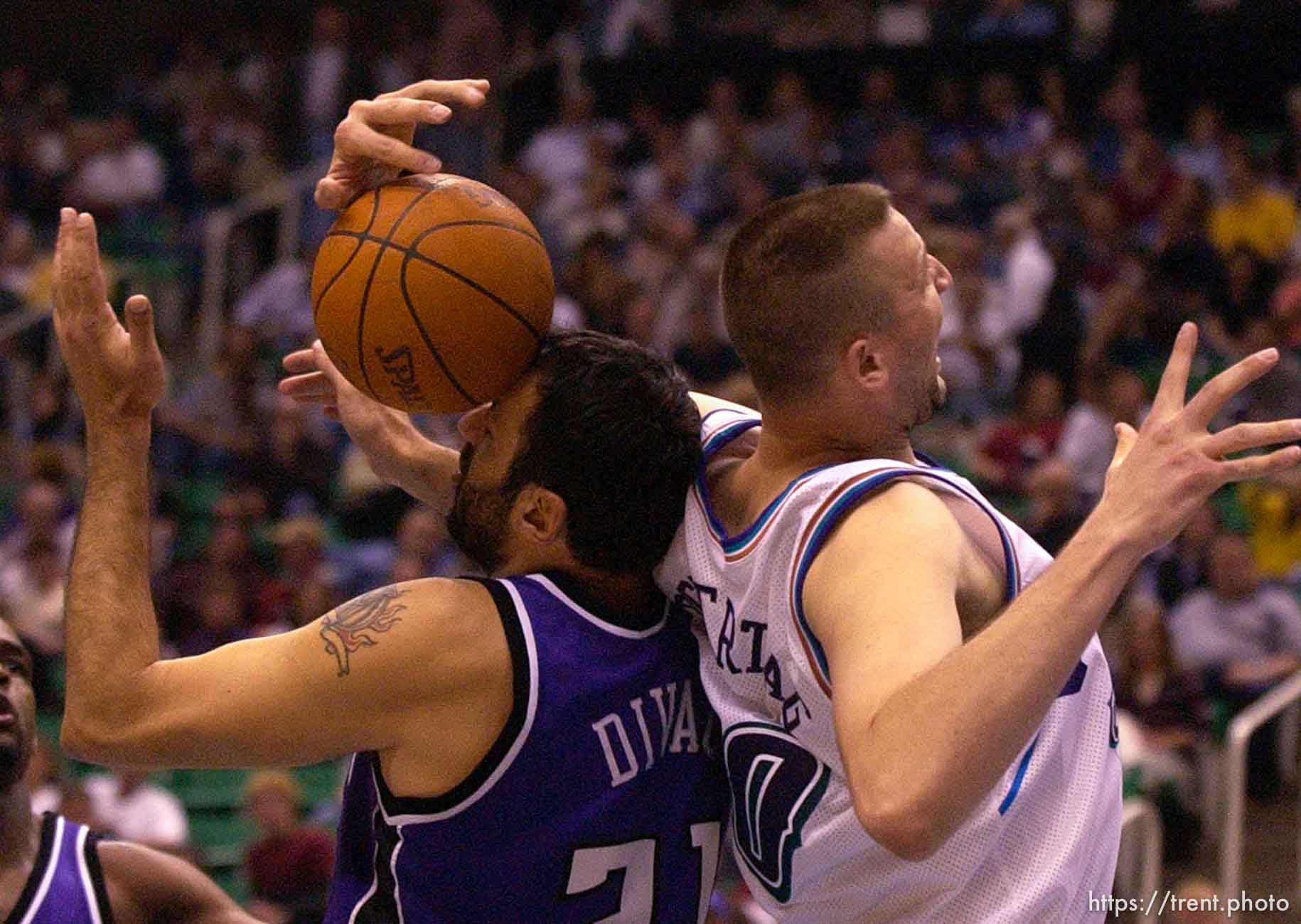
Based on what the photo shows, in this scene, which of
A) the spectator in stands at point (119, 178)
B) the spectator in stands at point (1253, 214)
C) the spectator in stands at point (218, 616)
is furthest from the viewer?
the spectator in stands at point (119, 178)

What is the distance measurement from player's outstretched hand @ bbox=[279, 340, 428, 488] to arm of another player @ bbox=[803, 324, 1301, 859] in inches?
51.0

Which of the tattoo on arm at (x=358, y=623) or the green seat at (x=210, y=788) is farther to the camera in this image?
the green seat at (x=210, y=788)

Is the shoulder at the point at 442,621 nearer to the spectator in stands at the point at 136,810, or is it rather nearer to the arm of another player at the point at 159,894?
the arm of another player at the point at 159,894

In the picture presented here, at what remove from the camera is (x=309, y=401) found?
137 inches

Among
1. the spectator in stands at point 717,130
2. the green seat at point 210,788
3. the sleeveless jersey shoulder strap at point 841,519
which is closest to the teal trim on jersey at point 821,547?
the sleeveless jersey shoulder strap at point 841,519

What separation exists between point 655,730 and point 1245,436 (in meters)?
1.04

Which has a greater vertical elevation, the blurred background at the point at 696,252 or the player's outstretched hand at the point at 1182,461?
the player's outstretched hand at the point at 1182,461

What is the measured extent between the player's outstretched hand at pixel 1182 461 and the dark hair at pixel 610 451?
0.78m

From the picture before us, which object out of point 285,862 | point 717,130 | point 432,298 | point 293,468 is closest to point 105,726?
point 432,298

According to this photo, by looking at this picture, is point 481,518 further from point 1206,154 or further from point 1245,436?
point 1206,154

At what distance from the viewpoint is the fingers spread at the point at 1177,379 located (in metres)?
2.26

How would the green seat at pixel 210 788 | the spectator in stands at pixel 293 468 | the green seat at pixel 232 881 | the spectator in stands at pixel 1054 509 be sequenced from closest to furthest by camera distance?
1. the green seat at pixel 232 881
2. the spectator in stands at pixel 1054 509
3. the green seat at pixel 210 788
4. the spectator in stands at pixel 293 468

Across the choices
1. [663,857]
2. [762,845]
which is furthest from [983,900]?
[663,857]

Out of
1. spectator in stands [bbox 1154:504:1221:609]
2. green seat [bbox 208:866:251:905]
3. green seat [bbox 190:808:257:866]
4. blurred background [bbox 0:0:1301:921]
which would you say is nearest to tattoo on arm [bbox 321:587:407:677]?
blurred background [bbox 0:0:1301:921]
